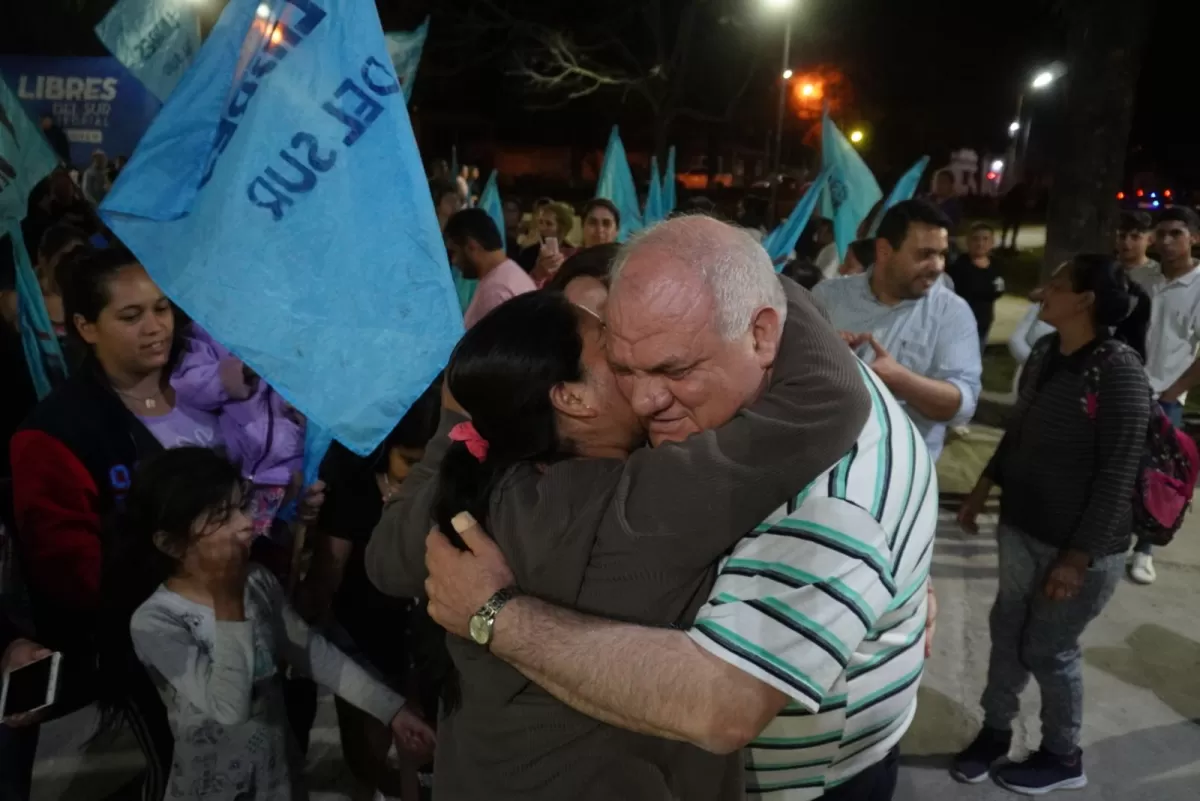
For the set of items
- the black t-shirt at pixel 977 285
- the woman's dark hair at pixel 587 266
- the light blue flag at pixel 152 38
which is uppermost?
the light blue flag at pixel 152 38

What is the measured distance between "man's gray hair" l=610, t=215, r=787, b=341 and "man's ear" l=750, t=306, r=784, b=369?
12 millimetres

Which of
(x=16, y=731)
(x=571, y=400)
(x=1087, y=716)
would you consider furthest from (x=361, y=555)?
(x=1087, y=716)

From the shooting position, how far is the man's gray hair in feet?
5.22

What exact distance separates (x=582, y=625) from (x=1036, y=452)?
2664 mm

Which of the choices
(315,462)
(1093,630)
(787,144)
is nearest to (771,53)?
(787,144)

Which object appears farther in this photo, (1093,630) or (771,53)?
(771,53)

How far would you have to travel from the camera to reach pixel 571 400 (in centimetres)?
161

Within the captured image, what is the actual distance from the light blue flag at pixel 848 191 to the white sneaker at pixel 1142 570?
124 inches

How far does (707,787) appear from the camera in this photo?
4.86 ft

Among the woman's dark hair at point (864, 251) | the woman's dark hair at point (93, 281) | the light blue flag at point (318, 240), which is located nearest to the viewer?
the light blue flag at point (318, 240)

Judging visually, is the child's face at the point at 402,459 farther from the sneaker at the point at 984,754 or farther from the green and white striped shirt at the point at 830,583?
the sneaker at the point at 984,754

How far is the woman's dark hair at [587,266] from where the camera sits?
2492mm

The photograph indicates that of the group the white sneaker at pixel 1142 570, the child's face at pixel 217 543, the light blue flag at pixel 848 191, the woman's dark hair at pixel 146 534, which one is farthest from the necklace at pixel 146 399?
the light blue flag at pixel 848 191

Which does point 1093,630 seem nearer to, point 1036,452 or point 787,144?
point 1036,452
